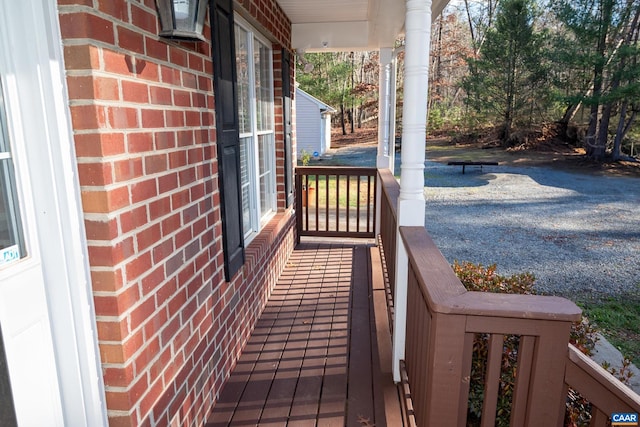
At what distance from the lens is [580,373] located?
1.33m

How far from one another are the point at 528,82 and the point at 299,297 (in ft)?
61.7

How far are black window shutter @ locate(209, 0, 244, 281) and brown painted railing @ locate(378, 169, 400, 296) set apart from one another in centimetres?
101

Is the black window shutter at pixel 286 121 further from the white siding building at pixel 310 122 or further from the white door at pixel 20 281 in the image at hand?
the white siding building at pixel 310 122

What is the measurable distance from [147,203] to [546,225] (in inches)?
344

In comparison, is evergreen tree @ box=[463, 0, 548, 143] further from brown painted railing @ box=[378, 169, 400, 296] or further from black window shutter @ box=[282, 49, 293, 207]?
black window shutter @ box=[282, 49, 293, 207]

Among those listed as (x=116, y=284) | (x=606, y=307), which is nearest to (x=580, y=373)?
(x=116, y=284)

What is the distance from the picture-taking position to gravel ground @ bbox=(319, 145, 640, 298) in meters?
5.89

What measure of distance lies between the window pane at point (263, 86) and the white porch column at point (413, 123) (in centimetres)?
178

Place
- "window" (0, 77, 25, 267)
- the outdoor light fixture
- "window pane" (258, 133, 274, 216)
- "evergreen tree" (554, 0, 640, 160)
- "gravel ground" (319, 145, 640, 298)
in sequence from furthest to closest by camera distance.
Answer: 1. "evergreen tree" (554, 0, 640, 160)
2. "gravel ground" (319, 145, 640, 298)
3. "window pane" (258, 133, 274, 216)
4. the outdoor light fixture
5. "window" (0, 77, 25, 267)

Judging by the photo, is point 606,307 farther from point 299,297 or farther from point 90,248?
point 90,248

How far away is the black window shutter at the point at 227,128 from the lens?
212cm

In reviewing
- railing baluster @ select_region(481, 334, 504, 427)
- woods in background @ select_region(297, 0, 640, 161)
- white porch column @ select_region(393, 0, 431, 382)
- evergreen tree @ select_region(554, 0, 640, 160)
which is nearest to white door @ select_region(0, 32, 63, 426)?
railing baluster @ select_region(481, 334, 504, 427)

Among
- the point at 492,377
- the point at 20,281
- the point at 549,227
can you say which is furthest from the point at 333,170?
the point at 549,227

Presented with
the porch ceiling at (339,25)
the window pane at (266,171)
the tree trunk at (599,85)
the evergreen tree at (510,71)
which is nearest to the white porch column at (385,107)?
the porch ceiling at (339,25)
